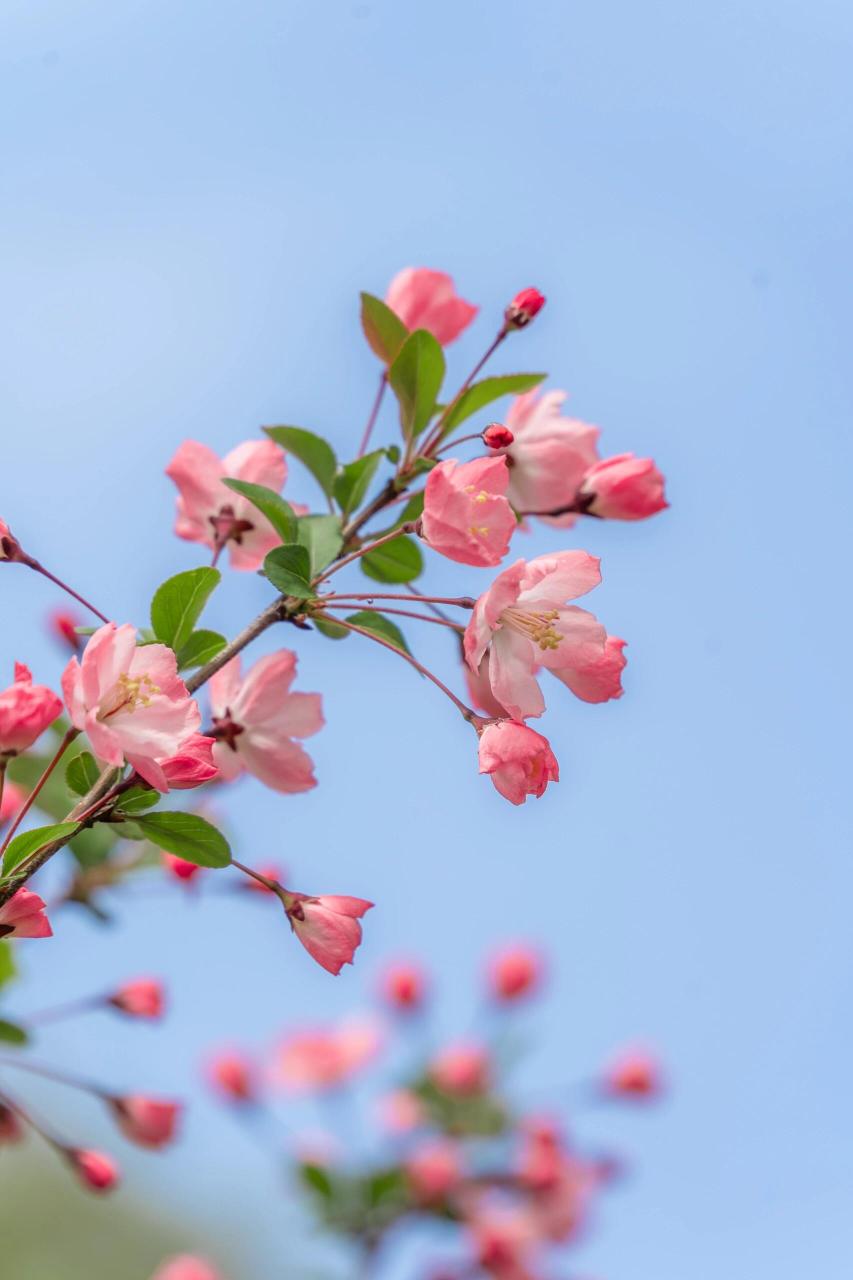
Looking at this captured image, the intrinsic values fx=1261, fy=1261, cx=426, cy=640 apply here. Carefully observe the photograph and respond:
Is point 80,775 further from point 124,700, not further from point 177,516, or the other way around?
point 177,516

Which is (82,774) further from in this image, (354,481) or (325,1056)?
(325,1056)

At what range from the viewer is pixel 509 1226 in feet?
14.0

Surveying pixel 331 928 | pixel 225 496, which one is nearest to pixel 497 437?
pixel 225 496

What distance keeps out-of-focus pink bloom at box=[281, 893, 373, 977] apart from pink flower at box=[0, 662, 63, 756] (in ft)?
1.34

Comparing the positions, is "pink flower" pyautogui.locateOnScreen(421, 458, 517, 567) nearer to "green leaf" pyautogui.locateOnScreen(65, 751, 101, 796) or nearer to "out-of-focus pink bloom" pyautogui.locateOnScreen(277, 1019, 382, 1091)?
"green leaf" pyautogui.locateOnScreen(65, 751, 101, 796)

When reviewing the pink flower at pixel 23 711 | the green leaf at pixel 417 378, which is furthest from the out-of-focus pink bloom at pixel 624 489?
the pink flower at pixel 23 711

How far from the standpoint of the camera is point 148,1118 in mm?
2400

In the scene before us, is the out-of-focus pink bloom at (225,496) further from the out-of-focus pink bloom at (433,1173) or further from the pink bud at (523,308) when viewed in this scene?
the out-of-focus pink bloom at (433,1173)

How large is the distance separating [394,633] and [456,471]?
11.4 inches

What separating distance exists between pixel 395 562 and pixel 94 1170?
3.83 ft

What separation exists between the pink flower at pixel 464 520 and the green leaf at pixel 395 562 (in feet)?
1.26

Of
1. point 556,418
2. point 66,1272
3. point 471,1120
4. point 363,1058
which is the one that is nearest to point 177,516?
point 556,418

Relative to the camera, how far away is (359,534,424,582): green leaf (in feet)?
6.26

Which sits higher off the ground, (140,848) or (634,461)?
(634,461)
